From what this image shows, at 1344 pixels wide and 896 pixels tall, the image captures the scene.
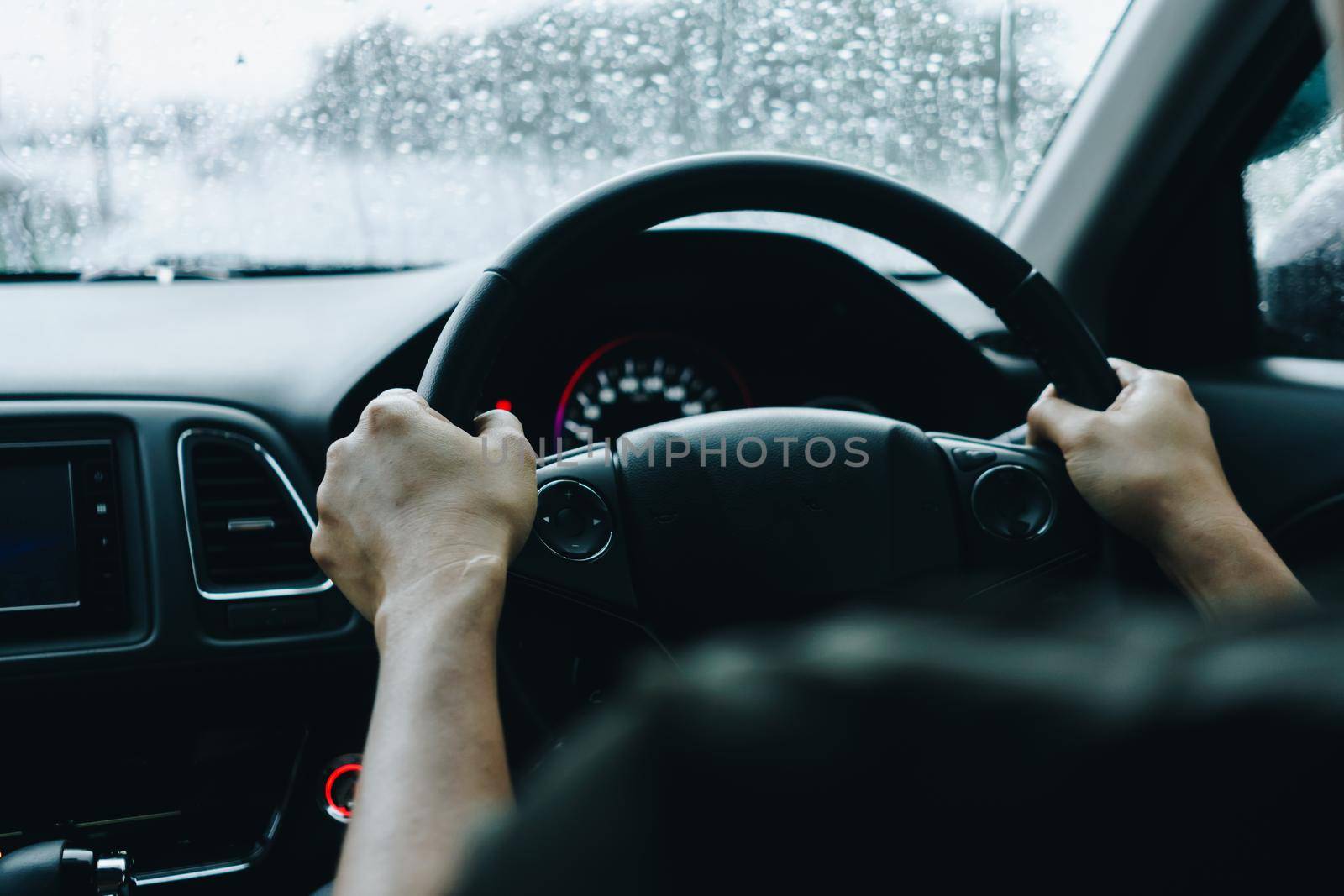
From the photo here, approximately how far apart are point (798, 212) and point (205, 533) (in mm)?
956

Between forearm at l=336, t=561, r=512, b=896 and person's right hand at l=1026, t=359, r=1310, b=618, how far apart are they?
695 millimetres

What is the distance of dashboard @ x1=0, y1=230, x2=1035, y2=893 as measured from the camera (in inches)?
59.9

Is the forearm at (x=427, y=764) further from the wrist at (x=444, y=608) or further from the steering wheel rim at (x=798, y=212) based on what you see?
the steering wheel rim at (x=798, y=212)

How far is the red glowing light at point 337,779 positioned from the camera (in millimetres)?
1672

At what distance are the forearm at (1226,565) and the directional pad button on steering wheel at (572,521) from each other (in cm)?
57

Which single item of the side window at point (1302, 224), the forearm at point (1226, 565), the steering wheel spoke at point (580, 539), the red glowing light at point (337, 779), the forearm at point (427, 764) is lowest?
the red glowing light at point (337, 779)

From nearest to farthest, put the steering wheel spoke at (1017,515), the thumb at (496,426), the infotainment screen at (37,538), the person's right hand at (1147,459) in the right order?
the thumb at (496,426), the person's right hand at (1147,459), the steering wheel spoke at (1017,515), the infotainment screen at (37,538)

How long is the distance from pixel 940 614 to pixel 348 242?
A: 163 cm

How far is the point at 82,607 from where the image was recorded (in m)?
1.52

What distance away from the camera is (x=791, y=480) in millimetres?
1165

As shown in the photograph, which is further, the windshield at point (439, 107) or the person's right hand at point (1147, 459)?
the windshield at point (439, 107)

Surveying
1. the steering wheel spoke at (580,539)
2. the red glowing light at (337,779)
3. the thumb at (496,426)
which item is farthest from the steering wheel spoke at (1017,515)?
the red glowing light at (337,779)

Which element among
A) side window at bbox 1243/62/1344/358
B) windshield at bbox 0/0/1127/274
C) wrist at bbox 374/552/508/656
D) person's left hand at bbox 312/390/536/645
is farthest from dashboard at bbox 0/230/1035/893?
wrist at bbox 374/552/508/656

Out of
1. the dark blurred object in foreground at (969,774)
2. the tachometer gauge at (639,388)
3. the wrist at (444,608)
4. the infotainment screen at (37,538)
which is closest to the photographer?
the dark blurred object in foreground at (969,774)
